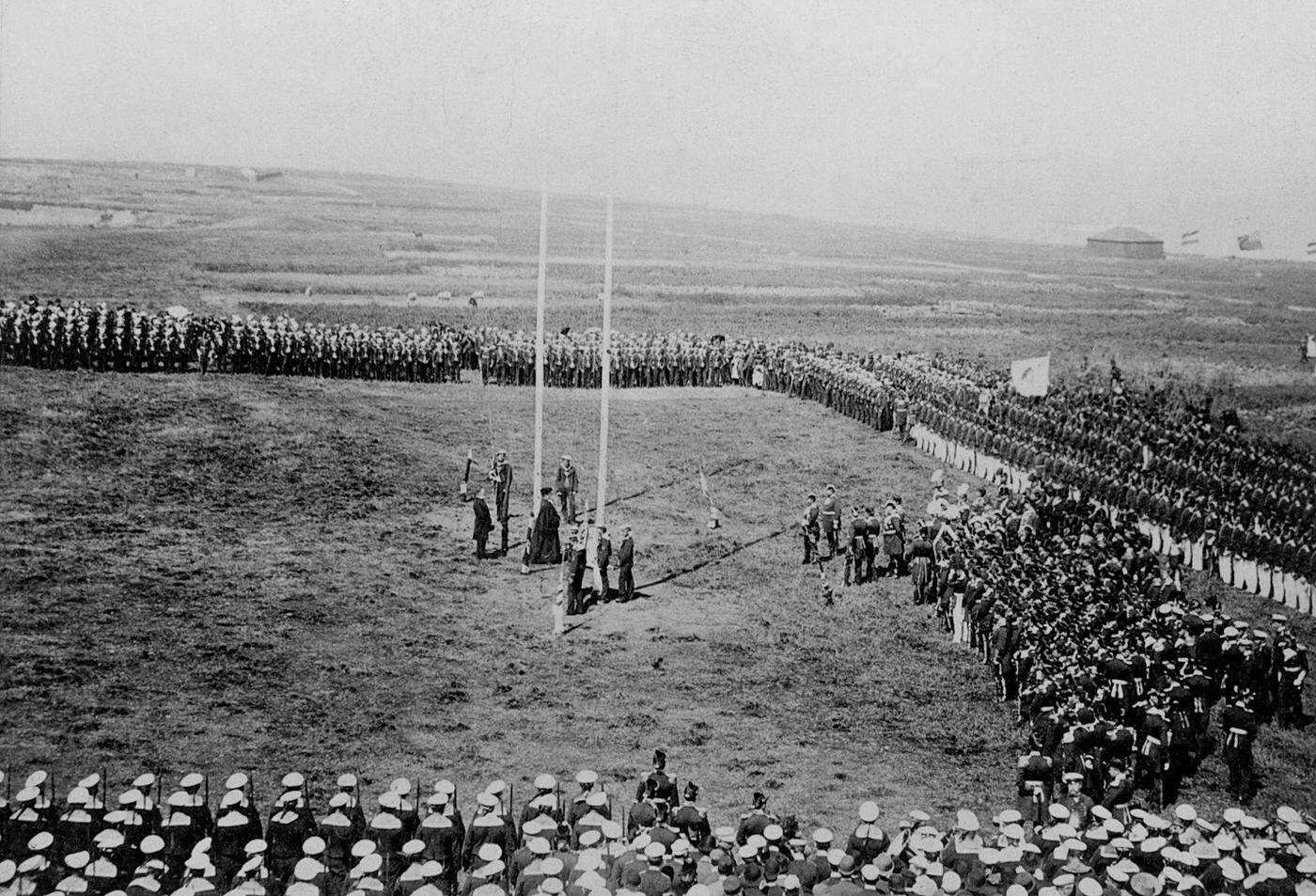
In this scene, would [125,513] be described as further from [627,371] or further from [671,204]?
[671,204]

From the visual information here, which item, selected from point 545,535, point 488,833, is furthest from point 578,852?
point 545,535

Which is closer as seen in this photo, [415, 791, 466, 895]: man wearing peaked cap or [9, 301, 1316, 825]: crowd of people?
[415, 791, 466, 895]: man wearing peaked cap

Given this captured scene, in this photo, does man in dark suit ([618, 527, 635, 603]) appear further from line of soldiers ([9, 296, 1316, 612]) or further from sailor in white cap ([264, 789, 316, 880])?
line of soldiers ([9, 296, 1316, 612])

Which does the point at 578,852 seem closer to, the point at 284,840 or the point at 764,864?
the point at 764,864

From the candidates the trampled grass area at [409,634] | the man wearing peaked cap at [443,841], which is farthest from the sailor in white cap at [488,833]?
the trampled grass area at [409,634]

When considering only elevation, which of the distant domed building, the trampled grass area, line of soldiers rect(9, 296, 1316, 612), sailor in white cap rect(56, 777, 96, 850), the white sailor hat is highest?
the distant domed building

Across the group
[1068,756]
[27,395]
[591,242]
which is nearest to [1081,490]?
[1068,756]

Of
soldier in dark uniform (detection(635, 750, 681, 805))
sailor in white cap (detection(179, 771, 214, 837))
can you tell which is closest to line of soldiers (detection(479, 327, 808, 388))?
soldier in dark uniform (detection(635, 750, 681, 805))
